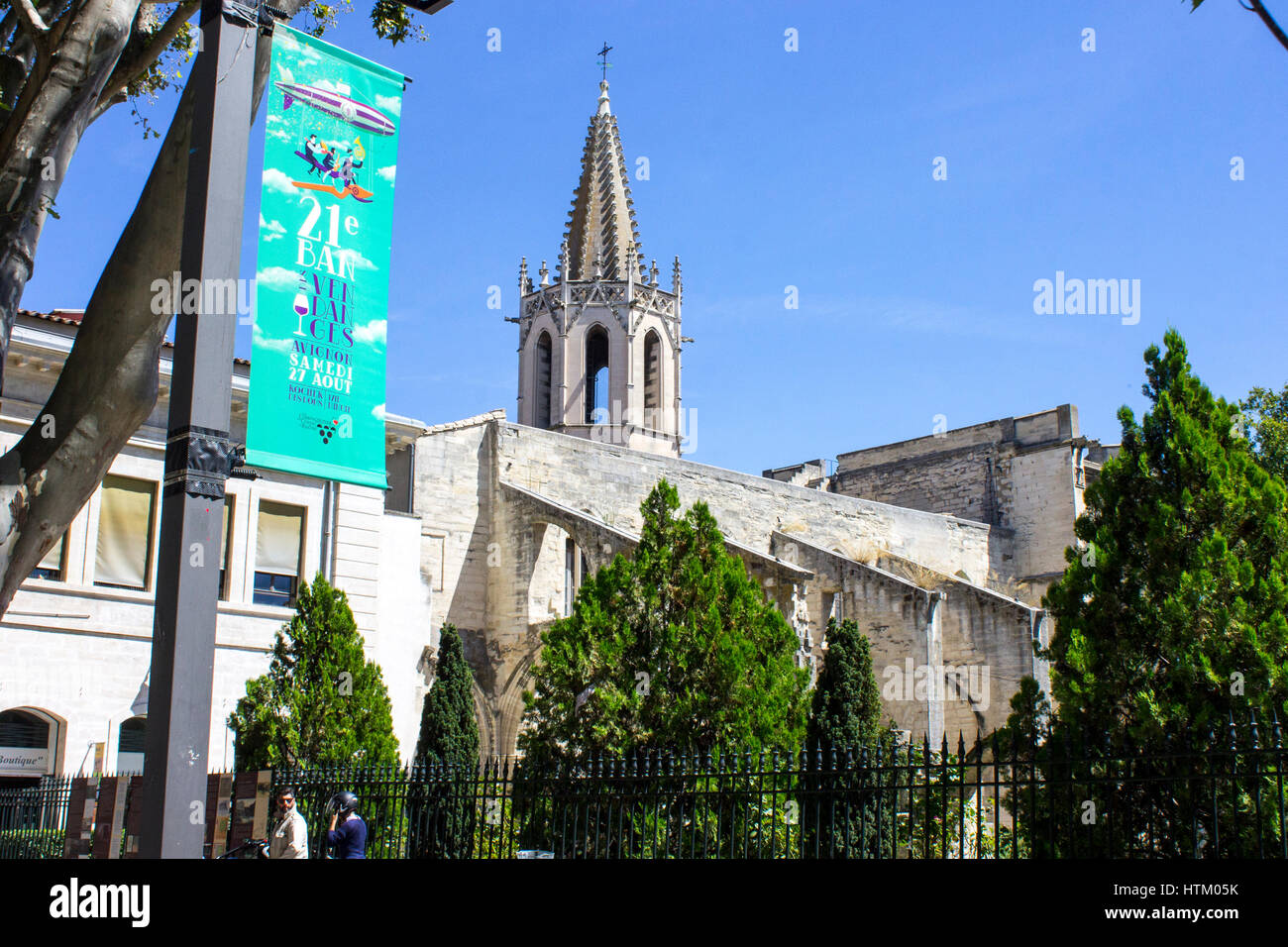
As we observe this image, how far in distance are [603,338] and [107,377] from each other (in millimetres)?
36731

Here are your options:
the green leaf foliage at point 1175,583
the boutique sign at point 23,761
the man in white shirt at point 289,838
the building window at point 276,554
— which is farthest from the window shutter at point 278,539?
the green leaf foliage at point 1175,583

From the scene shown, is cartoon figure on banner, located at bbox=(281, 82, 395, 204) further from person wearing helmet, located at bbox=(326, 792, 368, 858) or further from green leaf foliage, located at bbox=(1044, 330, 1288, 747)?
green leaf foliage, located at bbox=(1044, 330, 1288, 747)

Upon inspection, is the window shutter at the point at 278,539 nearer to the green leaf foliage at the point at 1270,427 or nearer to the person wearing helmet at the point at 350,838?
the person wearing helmet at the point at 350,838

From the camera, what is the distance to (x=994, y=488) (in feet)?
119

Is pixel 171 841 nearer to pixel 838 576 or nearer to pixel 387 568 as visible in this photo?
pixel 387 568

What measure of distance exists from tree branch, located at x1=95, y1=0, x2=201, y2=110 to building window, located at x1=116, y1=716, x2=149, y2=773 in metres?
9.92

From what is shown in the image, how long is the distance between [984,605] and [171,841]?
21474 mm

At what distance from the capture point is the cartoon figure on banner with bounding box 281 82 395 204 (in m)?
5.61

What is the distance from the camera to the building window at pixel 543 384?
4166 centimetres

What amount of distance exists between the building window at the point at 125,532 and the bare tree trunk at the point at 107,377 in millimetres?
10103

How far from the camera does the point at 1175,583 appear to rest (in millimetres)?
→ 8789
